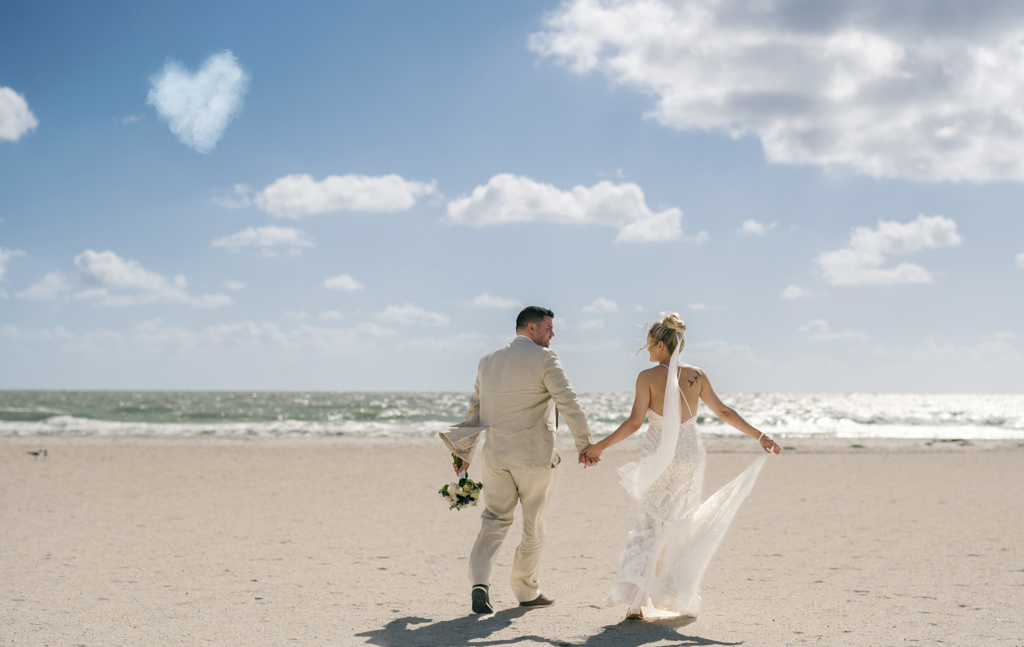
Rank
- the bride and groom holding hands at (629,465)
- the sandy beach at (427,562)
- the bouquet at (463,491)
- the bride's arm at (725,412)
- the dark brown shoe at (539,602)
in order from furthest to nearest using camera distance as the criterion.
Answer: the bouquet at (463,491), the dark brown shoe at (539,602), the bride's arm at (725,412), the bride and groom holding hands at (629,465), the sandy beach at (427,562)

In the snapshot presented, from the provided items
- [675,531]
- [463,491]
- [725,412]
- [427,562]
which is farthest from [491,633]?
[427,562]

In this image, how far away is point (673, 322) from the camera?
454 cm

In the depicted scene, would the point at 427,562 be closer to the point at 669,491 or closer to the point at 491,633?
the point at 491,633

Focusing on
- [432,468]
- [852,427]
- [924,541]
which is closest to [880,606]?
[924,541]

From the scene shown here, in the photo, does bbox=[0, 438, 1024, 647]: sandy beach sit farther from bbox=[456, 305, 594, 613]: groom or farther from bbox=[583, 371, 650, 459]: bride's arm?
bbox=[583, 371, 650, 459]: bride's arm

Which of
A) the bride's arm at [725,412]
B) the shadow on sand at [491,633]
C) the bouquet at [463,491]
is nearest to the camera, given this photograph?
the shadow on sand at [491,633]

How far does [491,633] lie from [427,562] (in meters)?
2.39

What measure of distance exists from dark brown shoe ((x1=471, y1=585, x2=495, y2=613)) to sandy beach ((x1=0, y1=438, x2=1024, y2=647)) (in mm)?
113

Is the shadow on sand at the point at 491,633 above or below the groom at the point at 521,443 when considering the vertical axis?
below

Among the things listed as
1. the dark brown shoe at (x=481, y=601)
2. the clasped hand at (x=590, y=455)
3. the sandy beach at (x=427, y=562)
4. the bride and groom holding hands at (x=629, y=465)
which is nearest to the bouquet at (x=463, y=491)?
the bride and groom holding hands at (x=629, y=465)

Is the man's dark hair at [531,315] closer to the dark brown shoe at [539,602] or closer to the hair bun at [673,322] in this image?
the hair bun at [673,322]

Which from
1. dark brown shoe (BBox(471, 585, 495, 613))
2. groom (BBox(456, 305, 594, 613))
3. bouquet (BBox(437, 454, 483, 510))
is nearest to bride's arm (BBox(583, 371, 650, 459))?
groom (BBox(456, 305, 594, 613))

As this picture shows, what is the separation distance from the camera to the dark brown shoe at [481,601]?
4.66 meters

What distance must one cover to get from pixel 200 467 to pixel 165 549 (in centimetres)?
747
